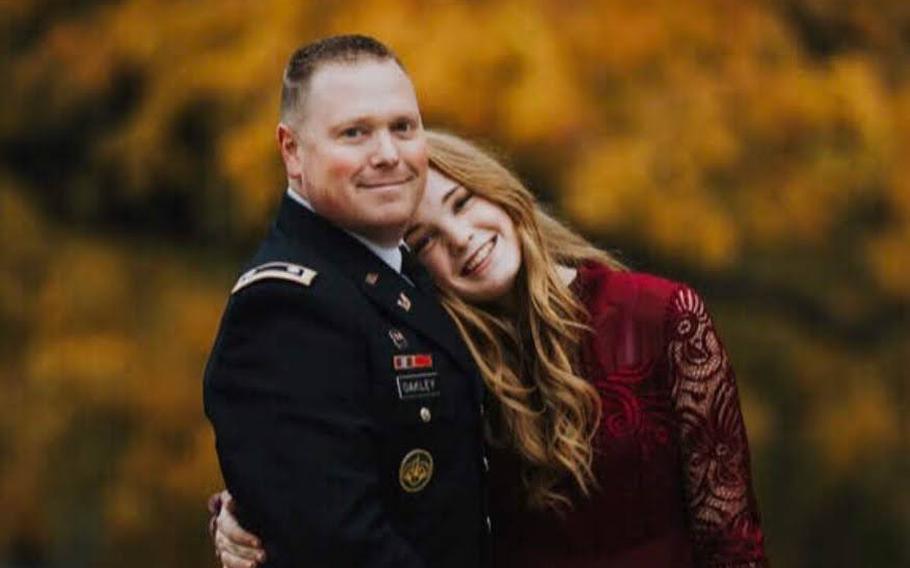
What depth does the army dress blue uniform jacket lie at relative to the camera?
9.25ft

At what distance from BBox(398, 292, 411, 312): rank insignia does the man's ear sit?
230 millimetres

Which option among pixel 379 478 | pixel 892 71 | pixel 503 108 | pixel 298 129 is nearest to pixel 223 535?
pixel 379 478

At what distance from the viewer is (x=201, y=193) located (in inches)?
252

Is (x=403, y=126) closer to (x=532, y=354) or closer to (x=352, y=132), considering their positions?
(x=352, y=132)

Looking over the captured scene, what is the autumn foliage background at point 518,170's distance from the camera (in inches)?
225

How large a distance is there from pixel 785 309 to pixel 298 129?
3792 millimetres

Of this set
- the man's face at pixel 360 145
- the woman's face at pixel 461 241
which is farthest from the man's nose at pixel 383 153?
the woman's face at pixel 461 241

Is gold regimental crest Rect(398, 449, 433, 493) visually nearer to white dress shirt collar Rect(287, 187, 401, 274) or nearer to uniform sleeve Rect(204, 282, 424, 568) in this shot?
uniform sleeve Rect(204, 282, 424, 568)

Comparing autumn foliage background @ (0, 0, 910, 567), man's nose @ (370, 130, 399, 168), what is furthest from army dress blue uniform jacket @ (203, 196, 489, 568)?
autumn foliage background @ (0, 0, 910, 567)

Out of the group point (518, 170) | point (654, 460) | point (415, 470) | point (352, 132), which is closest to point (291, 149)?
point (352, 132)

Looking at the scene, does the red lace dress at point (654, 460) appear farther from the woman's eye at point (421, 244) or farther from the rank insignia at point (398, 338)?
the rank insignia at point (398, 338)

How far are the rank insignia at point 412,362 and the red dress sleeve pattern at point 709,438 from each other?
1.63ft

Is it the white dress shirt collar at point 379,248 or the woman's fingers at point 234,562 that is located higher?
the white dress shirt collar at point 379,248

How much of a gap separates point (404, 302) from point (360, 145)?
264 mm
